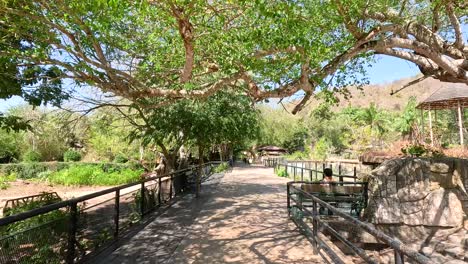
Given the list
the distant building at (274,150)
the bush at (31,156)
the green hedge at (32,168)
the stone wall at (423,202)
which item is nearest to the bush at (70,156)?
the bush at (31,156)

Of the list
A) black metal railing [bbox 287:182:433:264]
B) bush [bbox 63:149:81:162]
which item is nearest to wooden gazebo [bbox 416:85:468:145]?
black metal railing [bbox 287:182:433:264]

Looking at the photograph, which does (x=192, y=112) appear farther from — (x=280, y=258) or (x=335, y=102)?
(x=280, y=258)

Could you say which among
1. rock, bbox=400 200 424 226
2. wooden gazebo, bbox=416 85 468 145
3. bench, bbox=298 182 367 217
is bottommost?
rock, bbox=400 200 424 226

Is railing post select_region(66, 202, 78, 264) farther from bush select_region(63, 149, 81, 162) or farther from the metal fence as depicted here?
bush select_region(63, 149, 81, 162)

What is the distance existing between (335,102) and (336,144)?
69.6 metres

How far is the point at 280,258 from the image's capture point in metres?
5.65

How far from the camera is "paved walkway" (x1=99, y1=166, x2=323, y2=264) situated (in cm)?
566

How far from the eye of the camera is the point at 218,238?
6961 millimetres

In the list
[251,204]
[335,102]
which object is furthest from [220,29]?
[251,204]

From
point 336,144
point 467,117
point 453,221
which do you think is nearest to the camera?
point 453,221

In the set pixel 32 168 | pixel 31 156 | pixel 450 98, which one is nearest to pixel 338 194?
pixel 450 98

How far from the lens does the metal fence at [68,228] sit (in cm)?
396

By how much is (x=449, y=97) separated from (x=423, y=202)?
10646 mm

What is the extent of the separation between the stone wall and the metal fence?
6.40 m
